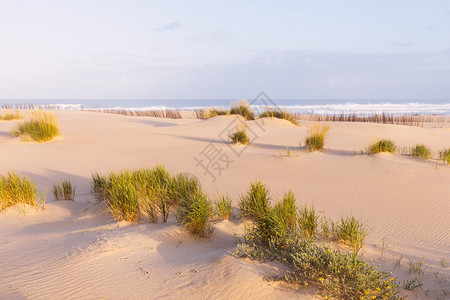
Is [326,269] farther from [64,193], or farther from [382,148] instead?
[382,148]

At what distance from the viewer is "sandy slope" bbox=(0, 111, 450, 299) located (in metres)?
2.60

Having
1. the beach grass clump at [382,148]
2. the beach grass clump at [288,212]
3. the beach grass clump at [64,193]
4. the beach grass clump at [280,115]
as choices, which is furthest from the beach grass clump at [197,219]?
the beach grass clump at [280,115]

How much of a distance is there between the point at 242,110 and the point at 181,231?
1454 cm

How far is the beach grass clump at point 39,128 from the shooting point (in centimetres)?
1006

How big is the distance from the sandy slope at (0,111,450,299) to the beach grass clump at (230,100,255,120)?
740 centimetres

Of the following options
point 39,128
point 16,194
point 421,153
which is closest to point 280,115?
point 421,153

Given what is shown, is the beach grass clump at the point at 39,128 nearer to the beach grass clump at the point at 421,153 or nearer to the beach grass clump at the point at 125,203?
the beach grass clump at the point at 125,203

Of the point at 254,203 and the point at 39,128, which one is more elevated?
the point at 39,128

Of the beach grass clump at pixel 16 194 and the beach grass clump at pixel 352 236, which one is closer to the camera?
the beach grass clump at pixel 352 236

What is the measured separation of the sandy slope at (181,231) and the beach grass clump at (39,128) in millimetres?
472

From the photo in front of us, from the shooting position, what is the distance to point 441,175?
6.63 meters

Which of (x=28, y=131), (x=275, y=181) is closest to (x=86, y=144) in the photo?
(x=28, y=131)

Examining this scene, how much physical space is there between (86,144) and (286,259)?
8.85 m

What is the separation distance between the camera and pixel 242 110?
58.2 feet
